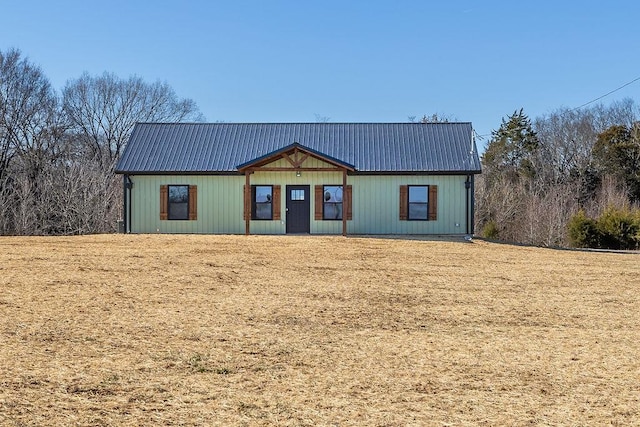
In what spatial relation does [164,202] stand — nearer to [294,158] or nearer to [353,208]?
[294,158]

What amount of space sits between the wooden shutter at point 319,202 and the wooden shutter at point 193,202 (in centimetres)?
385

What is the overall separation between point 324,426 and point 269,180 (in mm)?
17005

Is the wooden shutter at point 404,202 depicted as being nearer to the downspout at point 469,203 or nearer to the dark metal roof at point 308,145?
the dark metal roof at point 308,145

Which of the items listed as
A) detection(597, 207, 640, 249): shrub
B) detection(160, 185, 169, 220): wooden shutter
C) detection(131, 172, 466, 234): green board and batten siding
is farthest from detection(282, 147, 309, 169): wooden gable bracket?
detection(597, 207, 640, 249): shrub

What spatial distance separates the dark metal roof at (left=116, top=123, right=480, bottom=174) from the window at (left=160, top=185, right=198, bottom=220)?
61 centimetres

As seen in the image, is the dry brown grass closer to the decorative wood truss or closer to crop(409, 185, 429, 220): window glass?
the decorative wood truss

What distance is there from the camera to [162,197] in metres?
21.2

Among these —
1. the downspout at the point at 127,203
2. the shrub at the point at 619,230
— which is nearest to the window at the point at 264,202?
the downspout at the point at 127,203

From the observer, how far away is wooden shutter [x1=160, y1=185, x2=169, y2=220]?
69.3ft

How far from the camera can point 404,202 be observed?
20891mm

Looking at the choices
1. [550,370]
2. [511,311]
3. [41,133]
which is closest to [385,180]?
[511,311]

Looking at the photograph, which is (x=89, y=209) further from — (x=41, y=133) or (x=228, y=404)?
(x=228, y=404)

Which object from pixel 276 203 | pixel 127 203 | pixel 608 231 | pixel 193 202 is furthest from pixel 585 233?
pixel 127 203

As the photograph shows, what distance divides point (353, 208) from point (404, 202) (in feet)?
5.34
